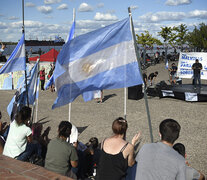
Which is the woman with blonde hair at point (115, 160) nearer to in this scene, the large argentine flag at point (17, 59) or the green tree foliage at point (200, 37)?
the large argentine flag at point (17, 59)

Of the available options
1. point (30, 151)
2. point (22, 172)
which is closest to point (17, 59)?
point (30, 151)

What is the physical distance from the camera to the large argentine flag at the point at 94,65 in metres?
5.06

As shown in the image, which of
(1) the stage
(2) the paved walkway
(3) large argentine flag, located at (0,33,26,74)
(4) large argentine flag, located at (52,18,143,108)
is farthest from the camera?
(1) the stage

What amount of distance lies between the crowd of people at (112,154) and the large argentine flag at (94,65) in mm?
950

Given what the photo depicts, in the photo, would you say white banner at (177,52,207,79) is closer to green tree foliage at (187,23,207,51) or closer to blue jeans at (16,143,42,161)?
blue jeans at (16,143,42,161)

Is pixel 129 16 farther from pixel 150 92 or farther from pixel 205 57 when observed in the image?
pixel 205 57

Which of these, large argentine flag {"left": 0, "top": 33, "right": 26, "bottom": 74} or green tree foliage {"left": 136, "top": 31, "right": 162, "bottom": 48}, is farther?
green tree foliage {"left": 136, "top": 31, "right": 162, "bottom": 48}

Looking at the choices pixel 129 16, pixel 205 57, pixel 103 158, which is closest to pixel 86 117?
pixel 129 16

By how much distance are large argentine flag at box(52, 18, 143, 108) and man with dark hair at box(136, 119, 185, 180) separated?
95.2 inches

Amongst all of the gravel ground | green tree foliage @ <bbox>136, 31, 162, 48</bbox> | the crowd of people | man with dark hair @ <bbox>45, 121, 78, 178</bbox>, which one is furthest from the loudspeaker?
green tree foliage @ <bbox>136, 31, 162, 48</bbox>

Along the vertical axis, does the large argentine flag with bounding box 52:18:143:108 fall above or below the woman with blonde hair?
above

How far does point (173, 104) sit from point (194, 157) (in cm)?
650

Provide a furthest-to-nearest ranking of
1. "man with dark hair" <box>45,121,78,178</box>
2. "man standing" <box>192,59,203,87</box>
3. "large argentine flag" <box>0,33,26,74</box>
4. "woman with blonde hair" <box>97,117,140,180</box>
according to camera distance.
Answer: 1. "man standing" <box>192,59,203,87</box>
2. "large argentine flag" <box>0,33,26,74</box>
3. "man with dark hair" <box>45,121,78,178</box>
4. "woman with blonde hair" <box>97,117,140,180</box>

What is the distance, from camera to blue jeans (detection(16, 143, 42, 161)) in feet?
15.2
